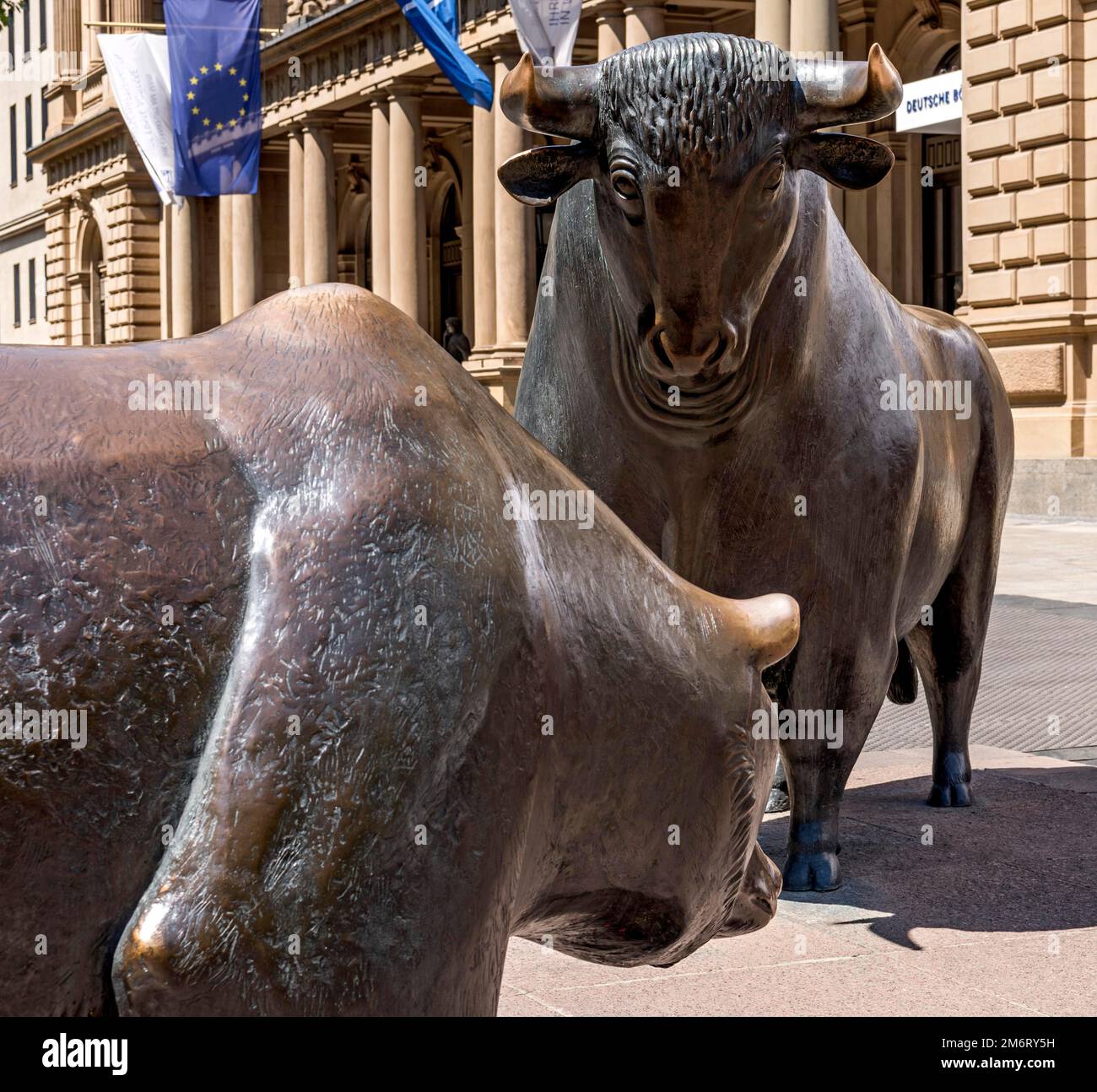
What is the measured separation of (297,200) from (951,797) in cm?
3790

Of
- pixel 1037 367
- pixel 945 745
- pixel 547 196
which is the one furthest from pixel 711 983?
pixel 1037 367

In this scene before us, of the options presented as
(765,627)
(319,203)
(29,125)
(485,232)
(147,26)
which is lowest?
(765,627)

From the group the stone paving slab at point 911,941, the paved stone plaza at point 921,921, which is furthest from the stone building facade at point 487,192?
the stone paving slab at point 911,941

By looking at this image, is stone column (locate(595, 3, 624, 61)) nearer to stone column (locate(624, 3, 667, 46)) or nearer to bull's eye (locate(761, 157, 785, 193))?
stone column (locate(624, 3, 667, 46))

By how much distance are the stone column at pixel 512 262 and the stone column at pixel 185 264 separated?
60.5 ft

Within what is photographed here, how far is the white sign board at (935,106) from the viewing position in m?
Answer: 22.9

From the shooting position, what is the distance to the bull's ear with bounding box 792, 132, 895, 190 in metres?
4.10

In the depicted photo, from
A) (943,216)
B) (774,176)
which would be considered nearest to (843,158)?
(774,176)

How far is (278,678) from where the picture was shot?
1483mm

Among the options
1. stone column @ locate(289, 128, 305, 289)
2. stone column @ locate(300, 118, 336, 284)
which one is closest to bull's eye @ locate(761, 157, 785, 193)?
stone column @ locate(300, 118, 336, 284)

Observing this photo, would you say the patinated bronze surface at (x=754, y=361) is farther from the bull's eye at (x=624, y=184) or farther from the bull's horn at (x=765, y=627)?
the bull's horn at (x=765, y=627)

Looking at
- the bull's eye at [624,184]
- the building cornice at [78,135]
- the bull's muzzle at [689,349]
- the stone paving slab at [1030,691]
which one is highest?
the building cornice at [78,135]

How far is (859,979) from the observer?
4105 millimetres

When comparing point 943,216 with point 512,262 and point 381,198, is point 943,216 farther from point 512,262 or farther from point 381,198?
point 381,198
